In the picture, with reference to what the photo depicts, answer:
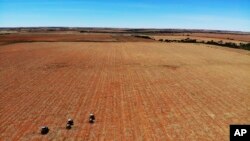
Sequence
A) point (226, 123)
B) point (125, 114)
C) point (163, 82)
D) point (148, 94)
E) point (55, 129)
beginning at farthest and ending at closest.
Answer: point (163, 82) → point (148, 94) → point (125, 114) → point (226, 123) → point (55, 129)

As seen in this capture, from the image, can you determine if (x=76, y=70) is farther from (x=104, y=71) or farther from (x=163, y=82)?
(x=163, y=82)

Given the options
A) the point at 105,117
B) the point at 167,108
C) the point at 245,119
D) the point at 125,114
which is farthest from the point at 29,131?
the point at 245,119

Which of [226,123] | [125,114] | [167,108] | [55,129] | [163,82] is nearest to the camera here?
[55,129]

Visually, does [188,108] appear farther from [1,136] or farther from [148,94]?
[1,136]

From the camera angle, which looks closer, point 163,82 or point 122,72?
point 163,82

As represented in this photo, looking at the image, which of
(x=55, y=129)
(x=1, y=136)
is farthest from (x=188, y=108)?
(x=1, y=136)

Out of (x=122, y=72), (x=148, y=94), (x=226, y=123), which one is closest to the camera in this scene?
(x=226, y=123)
